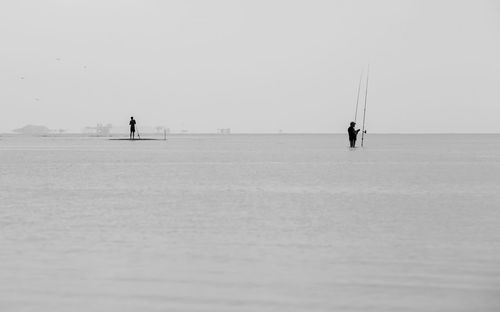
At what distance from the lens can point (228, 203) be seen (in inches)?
766

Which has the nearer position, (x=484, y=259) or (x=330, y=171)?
(x=484, y=259)

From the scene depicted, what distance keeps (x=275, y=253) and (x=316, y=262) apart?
90cm

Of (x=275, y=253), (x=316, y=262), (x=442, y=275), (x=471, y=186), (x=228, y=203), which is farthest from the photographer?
(x=471, y=186)

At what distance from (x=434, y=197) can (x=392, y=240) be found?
9.02 metres

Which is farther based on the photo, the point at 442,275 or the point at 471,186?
the point at 471,186

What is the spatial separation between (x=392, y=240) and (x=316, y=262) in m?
2.58

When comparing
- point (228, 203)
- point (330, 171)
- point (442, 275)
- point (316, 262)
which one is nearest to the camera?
point (442, 275)

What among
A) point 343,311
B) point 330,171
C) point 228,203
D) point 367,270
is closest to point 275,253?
point 367,270

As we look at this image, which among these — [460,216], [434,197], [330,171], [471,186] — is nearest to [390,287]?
[460,216]

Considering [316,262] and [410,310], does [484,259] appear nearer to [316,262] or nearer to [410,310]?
[316,262]

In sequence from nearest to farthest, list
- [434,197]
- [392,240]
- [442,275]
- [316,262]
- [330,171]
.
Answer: [442,275], [316,262], [392,240], [434,197], [330,171]

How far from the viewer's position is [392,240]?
12734 millimetres

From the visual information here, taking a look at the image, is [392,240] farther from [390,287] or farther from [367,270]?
[390,287]

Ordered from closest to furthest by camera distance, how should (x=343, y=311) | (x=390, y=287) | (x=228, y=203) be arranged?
(x=343, y=311) → (x=390, y=287) → (x=228, y=203)
